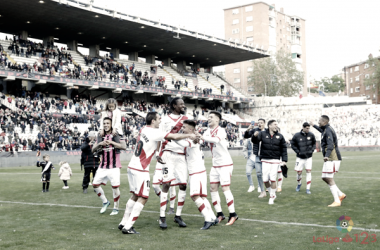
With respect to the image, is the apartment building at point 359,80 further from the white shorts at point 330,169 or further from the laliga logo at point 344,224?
the laliga logo at point 344,224

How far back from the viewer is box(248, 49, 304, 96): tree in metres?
80.7

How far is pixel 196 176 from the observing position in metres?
7.48

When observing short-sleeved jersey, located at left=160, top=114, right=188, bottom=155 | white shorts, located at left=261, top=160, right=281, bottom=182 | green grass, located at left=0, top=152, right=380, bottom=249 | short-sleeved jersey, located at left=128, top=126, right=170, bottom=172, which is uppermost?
short-sleeved jersey, located at left=160, top=114, right=188, bottom=155

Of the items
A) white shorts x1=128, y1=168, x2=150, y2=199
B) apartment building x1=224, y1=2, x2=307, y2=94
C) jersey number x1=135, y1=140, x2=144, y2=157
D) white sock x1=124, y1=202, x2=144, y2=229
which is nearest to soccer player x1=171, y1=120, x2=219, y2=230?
jersey number x1=135, y1=140, x2=144, y2=157

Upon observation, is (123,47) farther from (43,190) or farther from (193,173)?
(193,173)

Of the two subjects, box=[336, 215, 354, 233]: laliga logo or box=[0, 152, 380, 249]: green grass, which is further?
box=[336, 215, 354, 233]: laliga logo

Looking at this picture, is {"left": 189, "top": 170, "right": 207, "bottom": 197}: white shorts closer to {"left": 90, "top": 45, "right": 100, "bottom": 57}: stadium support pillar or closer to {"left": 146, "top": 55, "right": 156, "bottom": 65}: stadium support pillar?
{"left": 90, "top": 45, "right": 100, "bottom": 57}: stadium support pillar

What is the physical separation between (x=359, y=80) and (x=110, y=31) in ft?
253

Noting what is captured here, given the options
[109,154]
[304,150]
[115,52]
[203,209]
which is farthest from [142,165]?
[115,52]

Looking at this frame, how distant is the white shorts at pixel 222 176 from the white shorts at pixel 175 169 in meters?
0.68

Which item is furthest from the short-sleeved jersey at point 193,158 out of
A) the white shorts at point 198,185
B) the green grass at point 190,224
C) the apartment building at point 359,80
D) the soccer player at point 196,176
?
the apartment building at point 359,80

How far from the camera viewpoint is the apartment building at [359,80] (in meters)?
96.8

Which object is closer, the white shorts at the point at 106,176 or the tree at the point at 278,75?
the white shorts at the point at 106,176

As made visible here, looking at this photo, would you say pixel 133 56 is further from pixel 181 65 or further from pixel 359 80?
pixel 359 80
